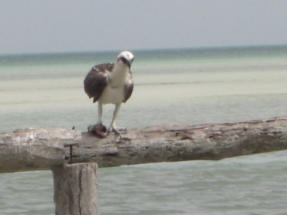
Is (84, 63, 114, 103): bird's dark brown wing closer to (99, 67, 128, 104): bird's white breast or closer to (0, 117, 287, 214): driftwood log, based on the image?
(99, 67, 128, 104): bird's white breast

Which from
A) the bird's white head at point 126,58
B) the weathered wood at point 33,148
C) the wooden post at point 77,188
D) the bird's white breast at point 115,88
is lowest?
the wooden post at point 77,188

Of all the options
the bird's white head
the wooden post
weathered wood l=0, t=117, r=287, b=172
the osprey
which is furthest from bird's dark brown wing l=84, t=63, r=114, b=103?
the wooden post

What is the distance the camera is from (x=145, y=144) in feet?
15.4

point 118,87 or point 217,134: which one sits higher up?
point 118,87

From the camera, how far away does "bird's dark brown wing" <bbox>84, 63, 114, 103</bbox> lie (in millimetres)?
5293

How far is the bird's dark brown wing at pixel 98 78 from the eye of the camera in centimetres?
529

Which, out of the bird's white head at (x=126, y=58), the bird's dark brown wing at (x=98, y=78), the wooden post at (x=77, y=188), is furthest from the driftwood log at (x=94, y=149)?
the bird's dark brown wing at (x=98, y=78)

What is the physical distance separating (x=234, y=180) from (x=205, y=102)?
14700mm

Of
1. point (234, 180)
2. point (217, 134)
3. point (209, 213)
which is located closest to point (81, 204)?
point (217, 134)

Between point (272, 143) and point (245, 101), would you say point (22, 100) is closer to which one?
point (245, 101)

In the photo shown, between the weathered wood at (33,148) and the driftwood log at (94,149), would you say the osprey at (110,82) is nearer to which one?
the driftwood log at (94,149)

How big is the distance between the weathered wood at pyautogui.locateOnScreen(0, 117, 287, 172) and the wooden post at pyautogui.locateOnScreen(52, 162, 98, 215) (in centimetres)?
7

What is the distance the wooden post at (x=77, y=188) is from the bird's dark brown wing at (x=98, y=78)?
0.86 meters

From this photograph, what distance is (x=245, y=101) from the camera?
24.1 meters
